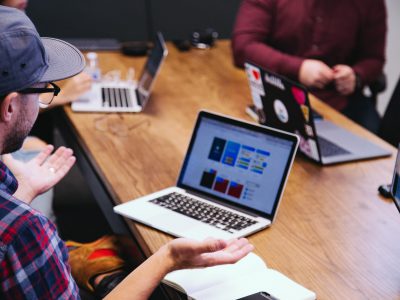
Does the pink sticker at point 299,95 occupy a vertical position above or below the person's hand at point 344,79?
above

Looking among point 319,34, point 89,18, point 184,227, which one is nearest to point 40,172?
point 184,227

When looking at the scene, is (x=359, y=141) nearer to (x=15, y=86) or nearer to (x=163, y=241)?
(x=163, y=241)

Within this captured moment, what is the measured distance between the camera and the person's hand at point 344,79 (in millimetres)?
2559

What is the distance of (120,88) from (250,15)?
779mm

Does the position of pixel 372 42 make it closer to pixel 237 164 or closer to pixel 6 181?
pixel 237 164

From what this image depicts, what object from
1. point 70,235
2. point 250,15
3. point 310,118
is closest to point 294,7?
point 250,15

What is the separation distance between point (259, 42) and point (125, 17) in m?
1.49

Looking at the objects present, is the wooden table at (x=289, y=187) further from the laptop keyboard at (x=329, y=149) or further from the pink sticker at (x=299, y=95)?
the pink sticker at (x=299, y=95)

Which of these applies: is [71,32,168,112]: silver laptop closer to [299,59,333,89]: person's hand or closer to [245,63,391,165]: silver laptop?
[245,63,391,165]: silver laptop

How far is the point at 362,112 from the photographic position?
2.85 metres

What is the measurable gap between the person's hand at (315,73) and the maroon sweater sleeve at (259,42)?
0.03 metres

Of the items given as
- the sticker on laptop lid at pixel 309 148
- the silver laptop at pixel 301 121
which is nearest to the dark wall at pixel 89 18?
the silver laptop at pixel 301 121

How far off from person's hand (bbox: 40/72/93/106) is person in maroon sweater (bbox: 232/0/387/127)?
0.78m

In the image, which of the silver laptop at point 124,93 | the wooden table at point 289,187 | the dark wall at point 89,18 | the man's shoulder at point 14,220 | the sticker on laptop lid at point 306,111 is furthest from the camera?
the dark wall at point 89,18
